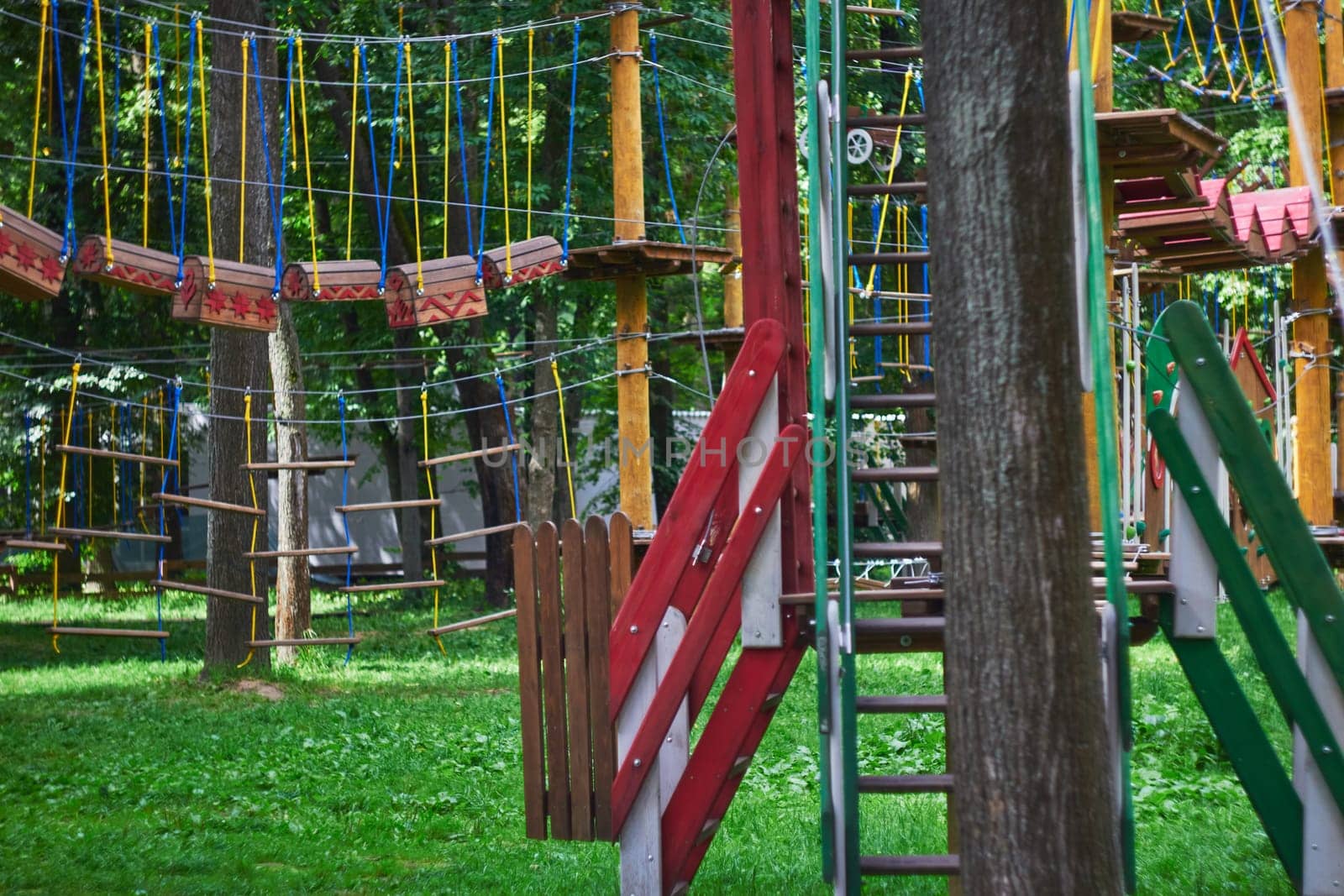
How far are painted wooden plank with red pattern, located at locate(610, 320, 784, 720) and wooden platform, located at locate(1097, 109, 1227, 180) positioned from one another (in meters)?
1.99

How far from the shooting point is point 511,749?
9773 millimetres

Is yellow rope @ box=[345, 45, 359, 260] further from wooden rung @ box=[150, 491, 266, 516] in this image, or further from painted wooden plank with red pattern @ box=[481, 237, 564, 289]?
wooden rung @ box=[150, 491, 266, 516]

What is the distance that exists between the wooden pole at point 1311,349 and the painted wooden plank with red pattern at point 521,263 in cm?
565

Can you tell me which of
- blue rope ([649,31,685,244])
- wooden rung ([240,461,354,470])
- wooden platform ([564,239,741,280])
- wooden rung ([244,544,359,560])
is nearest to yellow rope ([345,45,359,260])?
wooden platform ([564,239,741,280])

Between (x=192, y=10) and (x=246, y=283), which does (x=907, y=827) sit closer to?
(x=246, y=283)

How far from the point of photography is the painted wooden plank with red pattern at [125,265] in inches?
372

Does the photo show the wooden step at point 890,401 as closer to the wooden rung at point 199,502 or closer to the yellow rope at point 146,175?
the yellow rope at point 146,175

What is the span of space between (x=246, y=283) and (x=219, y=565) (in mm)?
3828

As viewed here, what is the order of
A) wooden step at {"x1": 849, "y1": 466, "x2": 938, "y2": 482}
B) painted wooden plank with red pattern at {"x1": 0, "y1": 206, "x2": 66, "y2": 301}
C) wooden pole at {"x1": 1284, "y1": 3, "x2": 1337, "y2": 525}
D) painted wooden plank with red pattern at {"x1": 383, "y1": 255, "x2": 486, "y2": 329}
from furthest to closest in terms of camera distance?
1. painted wooden plank with red pattern at {"x1": 383, "y1": 255, "x2": 486, "y2": 329}
2. wooden pole at {"x1": 1284, "y1": 3, "x2": 1337, "y2": 525}
3. painted wooden plank with red pattern at {"x1": 0, "y1": 206, "x2": 66, "y2": 301}
4. wooden step at {"x1": 849, "y1": 466, "x2": 938, "y2": 482}

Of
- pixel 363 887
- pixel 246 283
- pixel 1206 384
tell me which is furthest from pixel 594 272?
pixel 1206 384

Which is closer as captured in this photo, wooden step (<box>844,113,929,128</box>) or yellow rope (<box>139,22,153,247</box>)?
wooden step (<box>844,113,929,128</box>)

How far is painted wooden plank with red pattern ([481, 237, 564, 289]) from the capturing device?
10.9 m

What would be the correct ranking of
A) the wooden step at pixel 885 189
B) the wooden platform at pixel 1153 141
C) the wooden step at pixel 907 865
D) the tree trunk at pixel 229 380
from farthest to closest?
the tree trunk at pixel 229 380, the wooden platform at pixel 1153 141, the wooden step at pixel 885 189, the wooden step at pixel 907 865

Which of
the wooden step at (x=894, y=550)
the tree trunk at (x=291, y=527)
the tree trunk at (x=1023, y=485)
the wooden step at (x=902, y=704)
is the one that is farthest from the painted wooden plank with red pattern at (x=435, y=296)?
the tree trunk at (x=1023, y=485)
